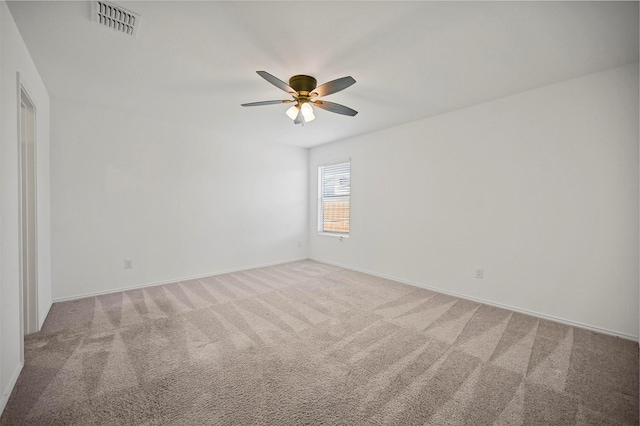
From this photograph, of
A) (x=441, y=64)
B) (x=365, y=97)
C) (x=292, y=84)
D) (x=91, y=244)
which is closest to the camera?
(x=441, y=64)

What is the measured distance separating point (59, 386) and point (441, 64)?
3.78 m

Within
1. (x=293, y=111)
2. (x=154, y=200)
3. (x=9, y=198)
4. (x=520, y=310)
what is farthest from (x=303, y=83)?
(x=520, y=310)

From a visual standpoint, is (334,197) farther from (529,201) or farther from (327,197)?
(529,201)

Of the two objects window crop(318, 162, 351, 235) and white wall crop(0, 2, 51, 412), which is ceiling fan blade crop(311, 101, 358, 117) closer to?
white wall crop(0, 2, 51, 412)

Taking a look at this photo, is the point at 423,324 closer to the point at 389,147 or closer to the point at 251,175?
the point at 389,147

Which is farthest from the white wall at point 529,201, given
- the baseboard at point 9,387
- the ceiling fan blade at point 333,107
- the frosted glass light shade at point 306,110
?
the baseboard at point 9,387

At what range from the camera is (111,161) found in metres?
3.64

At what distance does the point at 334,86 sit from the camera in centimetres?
232

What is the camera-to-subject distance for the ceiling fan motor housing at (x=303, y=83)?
8.32 ft

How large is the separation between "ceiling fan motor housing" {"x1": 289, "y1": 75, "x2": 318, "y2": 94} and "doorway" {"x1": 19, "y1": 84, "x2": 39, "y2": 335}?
7.64 ft

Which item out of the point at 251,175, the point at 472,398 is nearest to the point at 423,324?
the point at 472,398

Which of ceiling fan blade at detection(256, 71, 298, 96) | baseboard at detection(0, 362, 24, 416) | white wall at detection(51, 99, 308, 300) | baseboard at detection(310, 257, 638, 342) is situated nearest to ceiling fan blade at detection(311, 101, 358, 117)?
ceiling fan blade at detection(256, 71, 298, 96)

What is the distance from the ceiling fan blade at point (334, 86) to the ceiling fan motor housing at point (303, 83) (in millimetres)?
73

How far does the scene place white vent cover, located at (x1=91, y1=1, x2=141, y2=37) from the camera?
1.75 m
